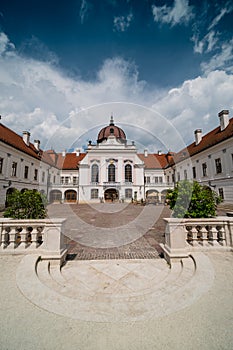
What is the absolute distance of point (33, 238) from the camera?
3.79 metres

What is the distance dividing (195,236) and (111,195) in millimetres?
25884

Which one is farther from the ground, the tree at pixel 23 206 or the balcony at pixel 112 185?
the balcony at pixel 112 185

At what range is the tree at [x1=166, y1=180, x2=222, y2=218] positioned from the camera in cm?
422

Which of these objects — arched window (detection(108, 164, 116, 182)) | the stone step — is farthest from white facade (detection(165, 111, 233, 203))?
the stone step

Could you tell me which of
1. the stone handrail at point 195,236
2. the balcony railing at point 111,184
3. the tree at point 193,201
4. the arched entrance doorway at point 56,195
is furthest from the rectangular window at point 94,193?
the stone handrail at point 195,236

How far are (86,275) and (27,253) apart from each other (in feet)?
4.93

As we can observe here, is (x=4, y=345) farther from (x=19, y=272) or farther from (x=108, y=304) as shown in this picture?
(x=19, y=272)

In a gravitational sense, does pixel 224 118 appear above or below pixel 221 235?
above

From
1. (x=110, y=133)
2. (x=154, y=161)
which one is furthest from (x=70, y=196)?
(x=154, y=161)

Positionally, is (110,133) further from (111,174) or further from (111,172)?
(111,174)

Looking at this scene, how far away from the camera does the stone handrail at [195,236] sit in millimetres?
3570

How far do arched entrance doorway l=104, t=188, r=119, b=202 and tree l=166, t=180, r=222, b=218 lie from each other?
25.0 metres

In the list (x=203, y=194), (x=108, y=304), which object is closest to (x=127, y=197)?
(x=203, y=194)

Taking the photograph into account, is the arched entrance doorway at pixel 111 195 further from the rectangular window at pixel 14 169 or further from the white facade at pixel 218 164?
the rectangular window at pixel 14 169
